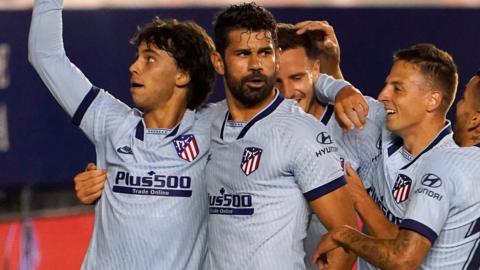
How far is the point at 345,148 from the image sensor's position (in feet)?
18.6

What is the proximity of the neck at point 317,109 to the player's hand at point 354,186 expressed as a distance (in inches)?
23.5

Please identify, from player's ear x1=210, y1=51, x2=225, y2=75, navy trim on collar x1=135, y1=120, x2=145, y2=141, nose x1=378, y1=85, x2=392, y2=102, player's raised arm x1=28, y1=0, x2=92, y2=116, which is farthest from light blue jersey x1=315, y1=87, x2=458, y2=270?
player's raised arm x1=28, y1=0, x2=92, y2=116

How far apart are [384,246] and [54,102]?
4.98 m

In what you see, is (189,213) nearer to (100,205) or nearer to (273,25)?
(100,205)

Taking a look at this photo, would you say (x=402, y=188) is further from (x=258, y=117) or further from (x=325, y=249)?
(x=258, y=117)

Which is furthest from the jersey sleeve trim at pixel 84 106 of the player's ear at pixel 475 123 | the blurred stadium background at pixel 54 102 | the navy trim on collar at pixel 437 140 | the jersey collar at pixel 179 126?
the blurred stadium background at pixel 54 102

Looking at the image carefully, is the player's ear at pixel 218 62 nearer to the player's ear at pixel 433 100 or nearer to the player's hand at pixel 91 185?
the player's hand at pixel 91 185

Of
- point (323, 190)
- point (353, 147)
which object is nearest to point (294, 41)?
point (353, 147)

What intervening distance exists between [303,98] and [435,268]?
1226 mm

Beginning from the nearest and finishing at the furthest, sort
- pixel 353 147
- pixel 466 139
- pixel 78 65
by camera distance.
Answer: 1. pixel 466 139
2. pixel 353 147
3. pixel 78 65

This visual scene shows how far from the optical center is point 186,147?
5.32m

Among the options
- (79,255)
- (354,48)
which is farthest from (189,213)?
(354,48)

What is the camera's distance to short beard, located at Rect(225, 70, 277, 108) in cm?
509

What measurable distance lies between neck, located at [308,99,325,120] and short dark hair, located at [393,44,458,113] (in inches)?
26.3
